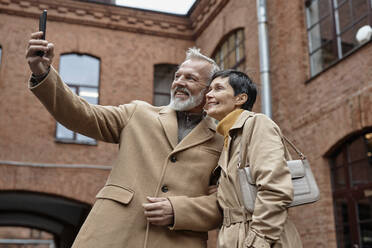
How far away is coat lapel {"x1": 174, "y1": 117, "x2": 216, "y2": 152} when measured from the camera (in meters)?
2.49

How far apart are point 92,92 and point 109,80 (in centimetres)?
56

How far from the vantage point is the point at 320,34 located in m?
8.30

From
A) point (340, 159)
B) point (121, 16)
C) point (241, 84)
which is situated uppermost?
point (121, 16)

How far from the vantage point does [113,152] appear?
11.8 metres

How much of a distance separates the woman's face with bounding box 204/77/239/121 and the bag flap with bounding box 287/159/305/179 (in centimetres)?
47

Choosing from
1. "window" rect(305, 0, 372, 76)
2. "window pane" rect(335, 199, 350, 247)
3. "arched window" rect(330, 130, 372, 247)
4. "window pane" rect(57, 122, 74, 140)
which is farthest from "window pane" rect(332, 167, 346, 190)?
"window pane" rect(57, 122, 74, 140)

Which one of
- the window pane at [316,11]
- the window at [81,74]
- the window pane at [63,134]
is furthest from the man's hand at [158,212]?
the window at [81,74]

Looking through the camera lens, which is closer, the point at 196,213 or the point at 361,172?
the point at 196,213

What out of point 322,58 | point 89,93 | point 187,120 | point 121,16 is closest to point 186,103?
point 187,120

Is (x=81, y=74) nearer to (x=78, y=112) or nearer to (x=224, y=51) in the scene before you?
(x=224, y=51)

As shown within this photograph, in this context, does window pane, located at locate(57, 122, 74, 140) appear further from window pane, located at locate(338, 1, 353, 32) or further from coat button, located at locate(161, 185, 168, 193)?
coat button, located at locate(161, 185, 168, 193)

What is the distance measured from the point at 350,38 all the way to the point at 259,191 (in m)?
6.26

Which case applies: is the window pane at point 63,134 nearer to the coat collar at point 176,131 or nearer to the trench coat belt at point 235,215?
the coat collar at point 176,131

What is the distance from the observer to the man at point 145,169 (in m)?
2.25
